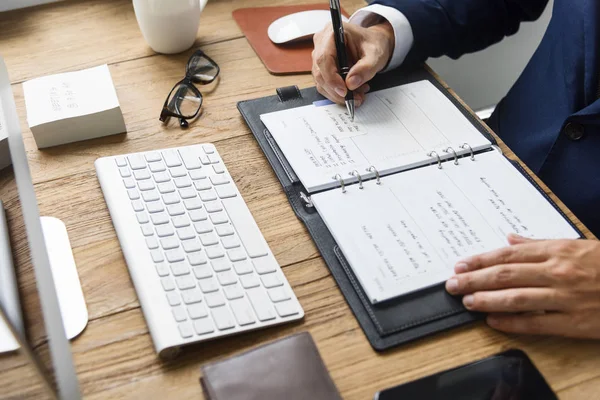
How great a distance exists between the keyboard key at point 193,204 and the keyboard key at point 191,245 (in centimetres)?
6

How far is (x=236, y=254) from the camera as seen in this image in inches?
30.6

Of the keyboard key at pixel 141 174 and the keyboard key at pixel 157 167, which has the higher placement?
the keyboard key at pixel 157 167

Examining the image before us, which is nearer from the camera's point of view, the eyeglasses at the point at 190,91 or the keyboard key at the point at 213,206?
the keyboard key at the point at 213,206

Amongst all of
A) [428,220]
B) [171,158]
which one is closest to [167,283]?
[171,158]

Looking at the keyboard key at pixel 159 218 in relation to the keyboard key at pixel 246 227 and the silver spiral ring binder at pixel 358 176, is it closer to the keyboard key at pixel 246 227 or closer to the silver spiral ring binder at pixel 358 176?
the keyboard key at pixel 246 227

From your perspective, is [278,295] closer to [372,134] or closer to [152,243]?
[152,243]

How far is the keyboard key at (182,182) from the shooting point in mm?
864

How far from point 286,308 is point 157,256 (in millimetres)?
173

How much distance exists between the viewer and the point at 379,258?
0.77 meters

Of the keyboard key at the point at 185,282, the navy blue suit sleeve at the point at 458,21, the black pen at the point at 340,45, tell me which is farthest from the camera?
the navy blue suit sleeve at the point at 458,21

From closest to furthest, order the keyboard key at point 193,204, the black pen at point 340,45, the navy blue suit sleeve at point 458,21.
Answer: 1. the keyboard key at point 193,204
2. the black pen at point 340,45
3. the navy blue suit sleeve at point 458,21

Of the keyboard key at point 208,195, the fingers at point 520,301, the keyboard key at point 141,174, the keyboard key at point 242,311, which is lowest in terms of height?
the keyboard key at point 141,174

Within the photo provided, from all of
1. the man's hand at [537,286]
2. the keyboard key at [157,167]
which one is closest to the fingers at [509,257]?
the man's hand at [537,286]

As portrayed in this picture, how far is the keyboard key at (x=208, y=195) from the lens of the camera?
852mm
